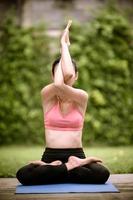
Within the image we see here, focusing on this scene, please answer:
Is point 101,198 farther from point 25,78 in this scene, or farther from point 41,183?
point 25,78

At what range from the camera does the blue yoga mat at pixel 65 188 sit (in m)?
2.30

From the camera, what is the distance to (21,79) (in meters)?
6.01

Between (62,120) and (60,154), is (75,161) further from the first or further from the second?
(62,120)

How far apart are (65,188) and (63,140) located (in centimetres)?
35

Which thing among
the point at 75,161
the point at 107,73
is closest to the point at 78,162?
the point at 75,161

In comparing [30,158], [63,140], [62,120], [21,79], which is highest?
[62,120]

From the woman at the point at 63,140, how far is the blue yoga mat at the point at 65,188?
50 millimetres

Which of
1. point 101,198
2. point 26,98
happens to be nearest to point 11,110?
point 26,98

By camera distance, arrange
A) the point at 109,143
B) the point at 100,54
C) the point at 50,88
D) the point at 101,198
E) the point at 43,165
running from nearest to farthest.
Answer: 1. the point at 101,198
2. the point at 43,165
3. the point at 50,88
4. the point at 109,143
5. the point at 100,54

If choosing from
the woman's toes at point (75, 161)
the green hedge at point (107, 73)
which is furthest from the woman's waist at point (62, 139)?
the green hedge at point (107, 73)

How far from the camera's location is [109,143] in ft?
18.6

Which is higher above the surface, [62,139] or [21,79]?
[62,139]

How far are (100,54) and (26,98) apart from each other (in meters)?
1.17

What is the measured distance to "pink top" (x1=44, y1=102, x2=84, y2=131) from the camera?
104 inches
